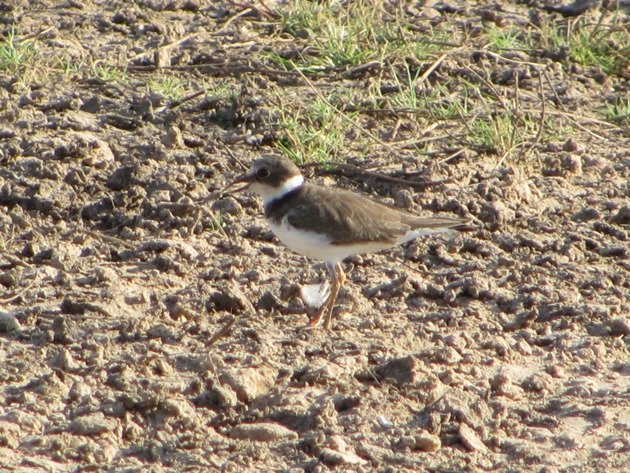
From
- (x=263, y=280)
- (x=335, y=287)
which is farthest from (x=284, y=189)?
(x=335, y=287)

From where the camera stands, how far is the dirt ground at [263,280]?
5.64 meters

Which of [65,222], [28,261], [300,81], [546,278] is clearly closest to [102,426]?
[28,261]

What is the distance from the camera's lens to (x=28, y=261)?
723 centimetres

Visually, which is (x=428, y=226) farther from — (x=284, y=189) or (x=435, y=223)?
(x=284, y=189)

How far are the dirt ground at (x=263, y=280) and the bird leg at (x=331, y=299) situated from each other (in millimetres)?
91

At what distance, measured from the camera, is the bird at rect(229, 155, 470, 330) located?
268 inches

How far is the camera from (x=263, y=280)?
718 centimetres

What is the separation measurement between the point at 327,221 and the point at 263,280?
1.98ft

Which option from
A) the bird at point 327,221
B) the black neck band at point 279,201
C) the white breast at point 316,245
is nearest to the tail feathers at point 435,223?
the bird at point 327,221

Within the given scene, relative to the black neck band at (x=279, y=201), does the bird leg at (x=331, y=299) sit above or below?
below

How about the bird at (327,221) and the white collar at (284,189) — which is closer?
the bird at (327,221)

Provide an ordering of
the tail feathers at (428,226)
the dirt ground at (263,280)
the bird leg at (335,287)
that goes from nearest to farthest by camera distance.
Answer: the dirt ground at (263,280) → the bird leg at (335,287) → the tail feathers at (428,226)

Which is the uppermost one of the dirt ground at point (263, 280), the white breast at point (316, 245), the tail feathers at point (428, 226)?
the tail feathers at point (428, 226)

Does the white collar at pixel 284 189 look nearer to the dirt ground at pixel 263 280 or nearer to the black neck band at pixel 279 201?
the black neck band at pixel 279 201
